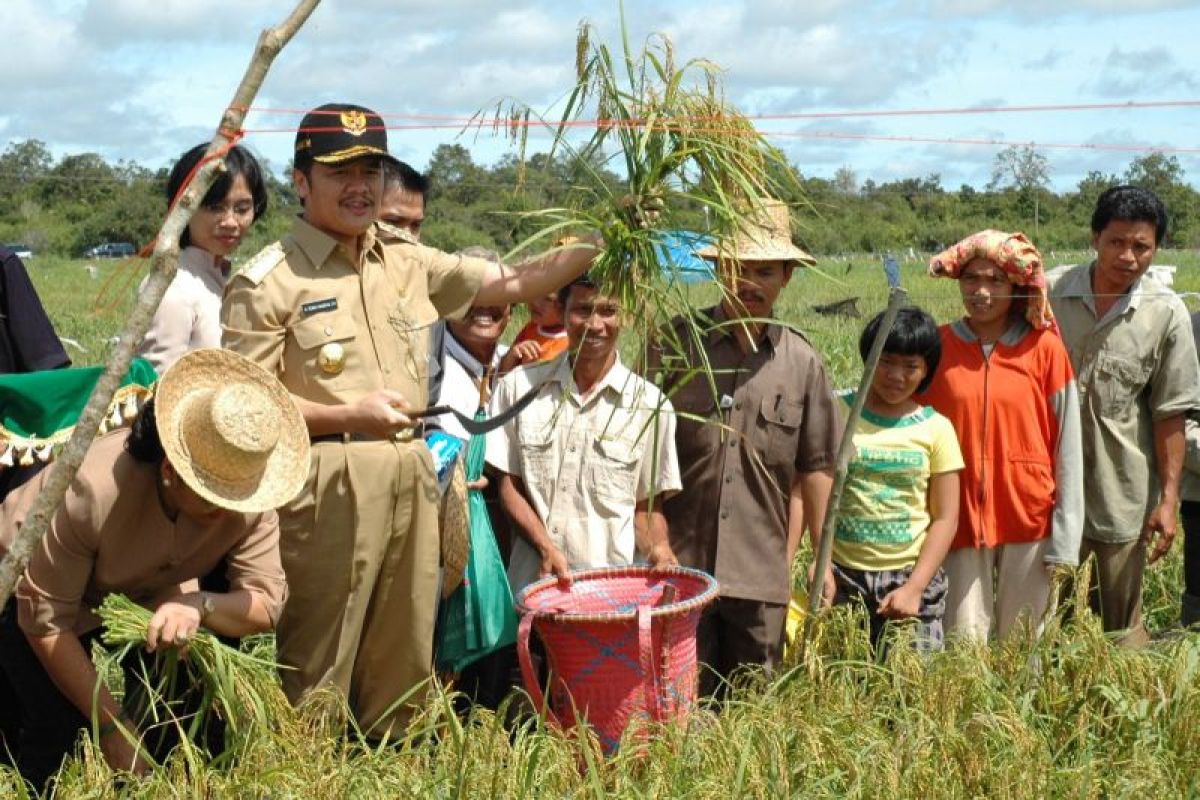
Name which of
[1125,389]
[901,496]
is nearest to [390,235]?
[901,496]

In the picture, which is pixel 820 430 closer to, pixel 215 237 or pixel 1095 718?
pixel 1095 718

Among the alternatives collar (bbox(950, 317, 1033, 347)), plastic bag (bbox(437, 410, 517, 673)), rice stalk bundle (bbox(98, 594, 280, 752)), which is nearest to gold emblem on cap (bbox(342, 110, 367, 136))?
plastic bag (bbox(437, 410, 517, 673))

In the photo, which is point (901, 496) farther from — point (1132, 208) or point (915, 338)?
point (1132, 208)

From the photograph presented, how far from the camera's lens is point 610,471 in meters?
4.12

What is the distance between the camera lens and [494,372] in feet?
14.8

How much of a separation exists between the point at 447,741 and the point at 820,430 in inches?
61.2

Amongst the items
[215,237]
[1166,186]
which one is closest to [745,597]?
[215,237]

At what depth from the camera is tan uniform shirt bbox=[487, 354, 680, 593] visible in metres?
4.12

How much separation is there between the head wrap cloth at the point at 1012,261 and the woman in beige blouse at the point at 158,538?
88.0 inches

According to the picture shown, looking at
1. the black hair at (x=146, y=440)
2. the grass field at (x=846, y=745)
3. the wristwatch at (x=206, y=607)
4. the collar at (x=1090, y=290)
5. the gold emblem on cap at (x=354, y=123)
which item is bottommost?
the grass field at (x=846, y=745)

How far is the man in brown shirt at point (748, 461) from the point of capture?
4234 mm

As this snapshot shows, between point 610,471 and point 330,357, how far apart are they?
958 millimetres

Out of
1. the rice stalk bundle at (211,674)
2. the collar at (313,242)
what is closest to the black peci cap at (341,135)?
the collar at (313,242)

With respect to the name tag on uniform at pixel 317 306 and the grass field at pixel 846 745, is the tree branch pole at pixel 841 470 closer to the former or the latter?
the grass field at pixel 846 745
